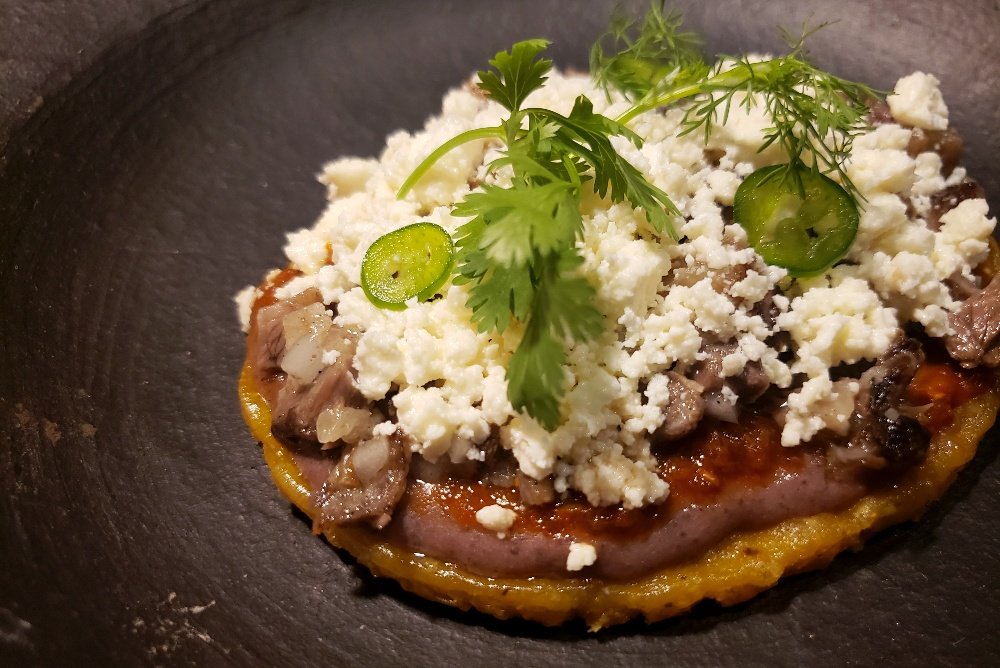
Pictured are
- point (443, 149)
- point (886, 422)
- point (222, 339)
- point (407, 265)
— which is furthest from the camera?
point (222, 339)

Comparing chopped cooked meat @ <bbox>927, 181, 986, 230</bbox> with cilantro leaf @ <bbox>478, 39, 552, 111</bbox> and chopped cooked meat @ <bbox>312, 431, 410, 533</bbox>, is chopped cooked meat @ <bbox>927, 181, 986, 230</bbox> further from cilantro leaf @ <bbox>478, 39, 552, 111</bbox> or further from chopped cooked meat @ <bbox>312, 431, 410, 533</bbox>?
chopped cooked meat @ <bbox>312, 431, 410, 533</bbox>

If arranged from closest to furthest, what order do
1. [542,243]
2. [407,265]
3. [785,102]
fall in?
[542,243] → [407,265] → [785,102]

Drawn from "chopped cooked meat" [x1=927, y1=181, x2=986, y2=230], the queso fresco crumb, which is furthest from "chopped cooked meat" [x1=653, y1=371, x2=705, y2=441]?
"chopped cooked meat" [x1=927, y1=181, x2=986, y2=230]

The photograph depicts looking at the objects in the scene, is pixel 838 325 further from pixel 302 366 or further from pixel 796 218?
pixel 302 366

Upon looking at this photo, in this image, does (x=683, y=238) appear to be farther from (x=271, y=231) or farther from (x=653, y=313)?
(x=271, y=231)

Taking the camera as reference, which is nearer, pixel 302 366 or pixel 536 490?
pixel 536 490

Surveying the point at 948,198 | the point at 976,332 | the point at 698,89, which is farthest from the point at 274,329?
the point at 948,198
